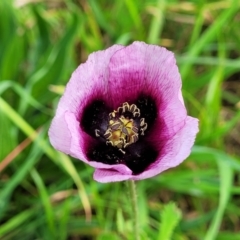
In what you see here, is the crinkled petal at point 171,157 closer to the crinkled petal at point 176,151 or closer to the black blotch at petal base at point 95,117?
the crinkled petal at point 176,151

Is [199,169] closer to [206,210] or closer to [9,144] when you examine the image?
[206,210]

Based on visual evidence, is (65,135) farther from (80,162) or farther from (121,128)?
(80,162)

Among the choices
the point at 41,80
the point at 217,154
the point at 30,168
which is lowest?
the point at 217,154

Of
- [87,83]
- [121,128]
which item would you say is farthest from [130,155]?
[87,83]

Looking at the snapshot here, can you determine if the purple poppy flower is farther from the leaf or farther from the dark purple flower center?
the leaf

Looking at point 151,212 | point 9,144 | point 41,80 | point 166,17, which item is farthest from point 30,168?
point 166,17

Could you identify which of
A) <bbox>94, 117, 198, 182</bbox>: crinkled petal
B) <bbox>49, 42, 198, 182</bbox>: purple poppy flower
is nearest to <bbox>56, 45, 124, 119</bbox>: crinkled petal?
<bbox>49, 42, 198, 182</bbox>: purple poppy flower

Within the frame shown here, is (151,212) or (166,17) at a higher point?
(166,17)
